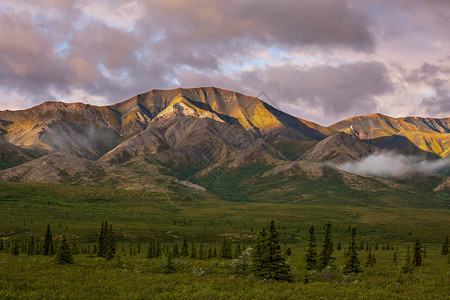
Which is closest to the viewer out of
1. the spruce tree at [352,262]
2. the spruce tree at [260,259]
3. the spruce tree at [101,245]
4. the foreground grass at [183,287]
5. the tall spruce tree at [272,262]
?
the foreground grass at [183,287]

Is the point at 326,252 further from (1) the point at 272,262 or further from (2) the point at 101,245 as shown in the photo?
(2) the point at 101,245

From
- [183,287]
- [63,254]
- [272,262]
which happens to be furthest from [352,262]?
[63,254]

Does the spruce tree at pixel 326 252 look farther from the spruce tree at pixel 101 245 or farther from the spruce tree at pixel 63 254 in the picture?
the spruce tree at pixel 101 245

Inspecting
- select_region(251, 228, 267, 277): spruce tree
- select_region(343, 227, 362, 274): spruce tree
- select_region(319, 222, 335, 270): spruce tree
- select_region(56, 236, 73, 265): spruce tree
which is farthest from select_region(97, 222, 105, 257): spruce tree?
select_region(343, 227, 362, 274): spruce tree

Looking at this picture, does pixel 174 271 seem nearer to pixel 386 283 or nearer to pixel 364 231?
pixel 386 283

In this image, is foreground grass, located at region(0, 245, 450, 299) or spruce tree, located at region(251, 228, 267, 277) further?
spruce tree, located at region(251, 228, 267, 277)

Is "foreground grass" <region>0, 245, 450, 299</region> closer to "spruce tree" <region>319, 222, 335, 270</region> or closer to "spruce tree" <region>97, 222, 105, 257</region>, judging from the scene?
"spruce tree" <region>319, 222, 335, 270</region>

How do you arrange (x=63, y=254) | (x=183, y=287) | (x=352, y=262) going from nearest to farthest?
1. (x=183, y=287)
2. (x=352, y=262)
3. (x=63, y=254)

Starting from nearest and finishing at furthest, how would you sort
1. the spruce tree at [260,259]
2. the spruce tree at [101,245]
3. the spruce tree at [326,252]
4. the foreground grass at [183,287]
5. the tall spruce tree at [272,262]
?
the foreground grass at [183,287]
the tall spruce tree at [272,262]
the spruce tree at [260,259]
the spruce tree at [326,252]
the spruce tree at [101,245]

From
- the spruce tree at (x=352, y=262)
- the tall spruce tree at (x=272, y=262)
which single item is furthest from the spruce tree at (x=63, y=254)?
the spruce tree at (x=352, y=262)

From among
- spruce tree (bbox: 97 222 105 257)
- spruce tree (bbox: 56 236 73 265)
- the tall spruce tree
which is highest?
the tall spruce tree

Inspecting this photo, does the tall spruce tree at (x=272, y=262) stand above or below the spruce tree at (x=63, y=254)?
above

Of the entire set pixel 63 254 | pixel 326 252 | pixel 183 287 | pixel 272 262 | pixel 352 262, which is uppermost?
pixel 272 262

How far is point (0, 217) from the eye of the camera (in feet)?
575
